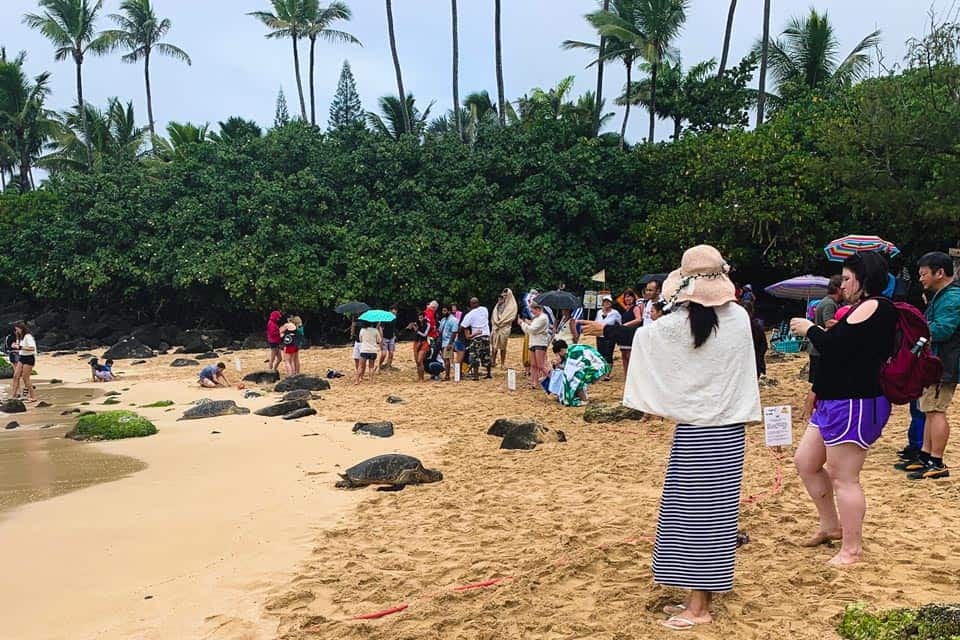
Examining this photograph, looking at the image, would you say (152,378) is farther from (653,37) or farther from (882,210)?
(653,37)

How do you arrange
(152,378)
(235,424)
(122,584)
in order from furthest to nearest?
(152,378) < (235,424) < (122,584)

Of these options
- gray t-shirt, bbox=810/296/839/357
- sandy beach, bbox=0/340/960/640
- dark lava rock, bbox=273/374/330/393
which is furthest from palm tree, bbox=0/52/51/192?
gray t-shirt, bbox=810/296/839/357

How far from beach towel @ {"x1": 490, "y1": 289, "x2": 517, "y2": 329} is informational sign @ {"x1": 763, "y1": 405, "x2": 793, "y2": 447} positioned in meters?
9.83

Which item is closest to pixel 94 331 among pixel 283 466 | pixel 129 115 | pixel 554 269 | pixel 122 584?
pixel 554 269

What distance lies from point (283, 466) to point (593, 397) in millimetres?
5249

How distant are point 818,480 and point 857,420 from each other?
0.50m

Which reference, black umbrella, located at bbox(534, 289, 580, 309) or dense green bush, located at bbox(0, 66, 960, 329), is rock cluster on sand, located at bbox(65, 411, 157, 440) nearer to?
black umbrella, located at bbox(534, 289, 580, 309)

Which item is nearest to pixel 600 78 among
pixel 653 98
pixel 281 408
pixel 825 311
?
pixel 653 98

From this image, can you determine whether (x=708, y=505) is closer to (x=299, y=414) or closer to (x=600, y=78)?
(x=299, y=414)

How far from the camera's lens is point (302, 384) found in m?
14.3

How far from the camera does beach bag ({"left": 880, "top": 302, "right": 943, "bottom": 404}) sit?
15.0 ft

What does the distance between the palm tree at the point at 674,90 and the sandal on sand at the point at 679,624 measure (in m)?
24.8

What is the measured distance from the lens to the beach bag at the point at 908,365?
4559 mm

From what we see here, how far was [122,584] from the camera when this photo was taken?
4.61 metres
